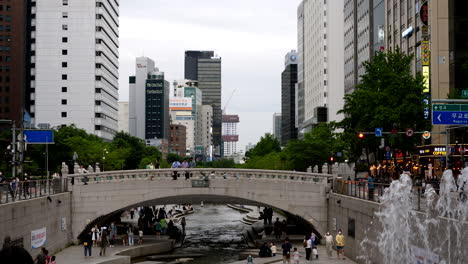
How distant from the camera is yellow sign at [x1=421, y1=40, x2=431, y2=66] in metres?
62.6

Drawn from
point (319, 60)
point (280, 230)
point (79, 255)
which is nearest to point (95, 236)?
point (79, 255)

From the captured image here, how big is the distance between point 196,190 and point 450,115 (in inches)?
781

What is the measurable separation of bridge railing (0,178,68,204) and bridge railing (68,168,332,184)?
1.52 meters

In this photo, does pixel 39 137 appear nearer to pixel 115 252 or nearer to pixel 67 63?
pixel 115 252

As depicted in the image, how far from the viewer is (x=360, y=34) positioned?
100 m

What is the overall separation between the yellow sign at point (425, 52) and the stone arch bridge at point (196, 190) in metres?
24.5

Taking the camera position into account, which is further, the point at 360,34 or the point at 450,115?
the point at 360,34

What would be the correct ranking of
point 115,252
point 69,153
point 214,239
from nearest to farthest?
point 115,252
point 214,239
point 69,153

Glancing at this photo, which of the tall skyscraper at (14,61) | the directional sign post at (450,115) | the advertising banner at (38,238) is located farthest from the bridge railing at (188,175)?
the tall skyscraper at (14,61)

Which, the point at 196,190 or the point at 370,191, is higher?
the point at 370,191

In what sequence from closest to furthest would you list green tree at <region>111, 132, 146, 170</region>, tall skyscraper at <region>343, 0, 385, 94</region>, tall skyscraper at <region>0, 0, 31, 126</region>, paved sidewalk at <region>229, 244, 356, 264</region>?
paved sidewalk at <region>229, 244, 356, 264</region> < tall skyscraper at <region>343, 0, 385, 94</region> < tall skyscraper at <region>0, 0, 31, 126</region> < green tree at <region>111, 132, 146, 170</region>

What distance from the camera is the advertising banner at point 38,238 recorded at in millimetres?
34000

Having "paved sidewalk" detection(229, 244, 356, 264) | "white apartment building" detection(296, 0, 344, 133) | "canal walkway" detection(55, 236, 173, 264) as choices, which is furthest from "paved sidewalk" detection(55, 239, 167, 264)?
"white apartment building" detection(296, 0, 344, 133)

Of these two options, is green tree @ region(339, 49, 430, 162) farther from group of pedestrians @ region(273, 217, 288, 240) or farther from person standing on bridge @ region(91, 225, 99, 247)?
person standing on bridge @ region(91, 225, 99, 247)
